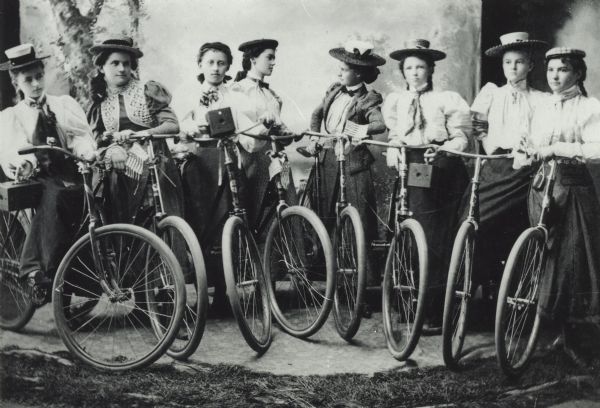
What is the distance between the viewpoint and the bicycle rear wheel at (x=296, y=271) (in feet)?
14.4

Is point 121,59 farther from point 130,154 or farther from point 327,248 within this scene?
point 327,248

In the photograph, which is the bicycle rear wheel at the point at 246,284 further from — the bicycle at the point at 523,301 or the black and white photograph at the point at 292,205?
the bicycle at the point at 523,301

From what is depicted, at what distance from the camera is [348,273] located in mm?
4426

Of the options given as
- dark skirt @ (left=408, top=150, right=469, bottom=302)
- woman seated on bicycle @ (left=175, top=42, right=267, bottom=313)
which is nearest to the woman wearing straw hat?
dark skirt @ (left=408, top=150, right=469, bottom=302)

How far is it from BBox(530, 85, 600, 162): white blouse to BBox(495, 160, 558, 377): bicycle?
0.47 feet

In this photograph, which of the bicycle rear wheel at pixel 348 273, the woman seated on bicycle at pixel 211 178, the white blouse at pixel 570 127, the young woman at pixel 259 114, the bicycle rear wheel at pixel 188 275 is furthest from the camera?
the woman seated on bicycle at pixel 211 178

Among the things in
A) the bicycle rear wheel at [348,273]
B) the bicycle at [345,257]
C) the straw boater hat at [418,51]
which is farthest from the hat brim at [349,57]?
the bicycle rear wheel at [348,273]

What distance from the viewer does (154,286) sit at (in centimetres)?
420

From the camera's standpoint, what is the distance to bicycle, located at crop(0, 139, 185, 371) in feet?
12.9

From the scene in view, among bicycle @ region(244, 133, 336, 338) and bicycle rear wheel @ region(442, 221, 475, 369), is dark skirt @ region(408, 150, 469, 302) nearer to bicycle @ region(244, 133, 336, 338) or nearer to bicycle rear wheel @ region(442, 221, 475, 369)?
bicycle rear wheel @ region(442, 221, 475, 369)

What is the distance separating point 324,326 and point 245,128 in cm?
131

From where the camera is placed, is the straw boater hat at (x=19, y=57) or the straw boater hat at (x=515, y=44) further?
the straw boater hat at (x=515, y=44)

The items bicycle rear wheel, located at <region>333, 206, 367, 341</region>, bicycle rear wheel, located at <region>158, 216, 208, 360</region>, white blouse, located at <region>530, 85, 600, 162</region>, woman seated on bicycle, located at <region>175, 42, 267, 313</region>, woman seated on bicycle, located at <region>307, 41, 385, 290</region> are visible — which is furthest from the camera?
Answer: woman seated on bicycle, located at <region>307, 41, 385, 290</region>

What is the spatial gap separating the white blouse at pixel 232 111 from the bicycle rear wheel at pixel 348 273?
729 millimetres
